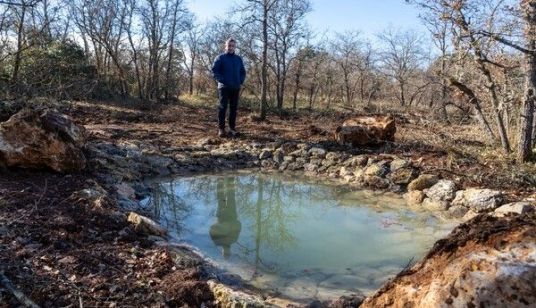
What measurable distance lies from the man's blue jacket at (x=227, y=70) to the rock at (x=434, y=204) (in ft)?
14.8

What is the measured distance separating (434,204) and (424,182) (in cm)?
50

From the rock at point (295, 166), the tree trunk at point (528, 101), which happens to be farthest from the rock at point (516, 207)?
the rock at point (295, 166)

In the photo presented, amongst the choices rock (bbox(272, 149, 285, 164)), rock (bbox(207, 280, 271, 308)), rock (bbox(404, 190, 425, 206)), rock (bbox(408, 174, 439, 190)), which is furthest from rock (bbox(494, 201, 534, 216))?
rock (bbox(272, 149, 285, 164))

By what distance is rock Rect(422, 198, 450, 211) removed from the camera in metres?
6.00

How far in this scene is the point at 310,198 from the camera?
6.75 m

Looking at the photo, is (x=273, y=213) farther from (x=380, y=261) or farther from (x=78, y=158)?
(x=78, y=158)

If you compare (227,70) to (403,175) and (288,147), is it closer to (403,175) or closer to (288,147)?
(288,147)

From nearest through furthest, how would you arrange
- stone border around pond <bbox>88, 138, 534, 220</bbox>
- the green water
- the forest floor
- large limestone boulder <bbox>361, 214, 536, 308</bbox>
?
large limestone boulder <bbox>361, 214, 536, 308</bbox>
the forest floor
the green water
stone border around pond <bbox>88, 138, 534, 220</bbox>

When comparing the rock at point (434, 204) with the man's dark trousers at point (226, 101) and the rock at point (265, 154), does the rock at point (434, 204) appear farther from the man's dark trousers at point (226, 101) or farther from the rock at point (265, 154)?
the man's dark trousers at point (226, 101)

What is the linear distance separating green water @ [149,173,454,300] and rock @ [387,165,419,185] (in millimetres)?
367

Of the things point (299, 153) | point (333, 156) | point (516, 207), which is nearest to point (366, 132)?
point (333, 156)

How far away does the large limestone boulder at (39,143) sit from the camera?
5594 mm

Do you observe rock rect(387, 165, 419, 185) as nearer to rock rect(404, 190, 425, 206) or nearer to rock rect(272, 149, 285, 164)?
rock rect(404, 190, 425, 206)

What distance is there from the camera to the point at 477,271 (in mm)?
2145
